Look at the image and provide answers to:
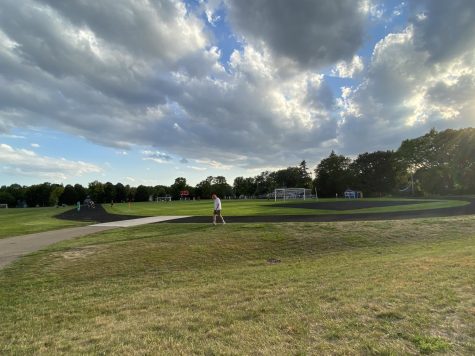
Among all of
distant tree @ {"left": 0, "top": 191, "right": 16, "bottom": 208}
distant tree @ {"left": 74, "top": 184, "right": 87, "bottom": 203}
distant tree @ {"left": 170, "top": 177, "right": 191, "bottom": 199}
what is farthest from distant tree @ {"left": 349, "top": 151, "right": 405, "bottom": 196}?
distant tree @ {"left": 0, "top": 191, "right": 16, "bottom": 208}

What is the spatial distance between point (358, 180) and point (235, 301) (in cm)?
10733

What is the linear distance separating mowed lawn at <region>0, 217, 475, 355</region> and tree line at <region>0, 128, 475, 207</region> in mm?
82382

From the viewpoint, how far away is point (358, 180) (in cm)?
10581

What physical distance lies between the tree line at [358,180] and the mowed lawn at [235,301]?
270ft

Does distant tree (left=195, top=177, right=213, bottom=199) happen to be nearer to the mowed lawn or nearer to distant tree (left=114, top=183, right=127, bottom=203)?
distant tree (left=114, top=183, right=127, bottom=203)

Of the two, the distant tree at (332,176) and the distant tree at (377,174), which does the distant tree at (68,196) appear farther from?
the distant tree at (377,174)

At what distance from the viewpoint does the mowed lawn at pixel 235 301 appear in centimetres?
421

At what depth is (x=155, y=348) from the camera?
425 cm

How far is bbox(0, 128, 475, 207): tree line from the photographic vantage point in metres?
80.6

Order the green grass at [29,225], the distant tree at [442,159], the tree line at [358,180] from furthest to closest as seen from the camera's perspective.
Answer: the tree line at [358,180] → the distant tree at [442,159] → the green grass at [29,225]

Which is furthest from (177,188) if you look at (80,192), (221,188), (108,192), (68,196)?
(68,196)

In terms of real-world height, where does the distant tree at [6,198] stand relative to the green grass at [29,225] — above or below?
above

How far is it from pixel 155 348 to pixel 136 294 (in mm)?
3625

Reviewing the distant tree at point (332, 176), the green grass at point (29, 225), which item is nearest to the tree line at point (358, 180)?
the distant tree at point (332, 176)
